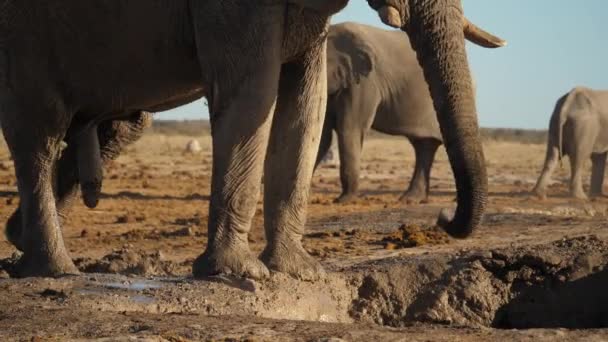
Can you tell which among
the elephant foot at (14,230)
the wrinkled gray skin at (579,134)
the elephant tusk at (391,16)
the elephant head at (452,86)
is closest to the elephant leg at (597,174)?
the wrinkled gray skin at (579,134)

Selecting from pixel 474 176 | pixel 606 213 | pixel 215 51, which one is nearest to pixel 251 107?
pixel 215 51

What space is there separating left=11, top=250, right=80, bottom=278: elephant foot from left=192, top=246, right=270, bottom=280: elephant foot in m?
0.94

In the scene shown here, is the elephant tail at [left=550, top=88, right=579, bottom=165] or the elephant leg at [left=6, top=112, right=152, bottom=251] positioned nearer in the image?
the elephant leg at [left=6, top=112, right=152, bottom=251]

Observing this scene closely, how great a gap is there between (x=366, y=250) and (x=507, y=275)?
2.11 m

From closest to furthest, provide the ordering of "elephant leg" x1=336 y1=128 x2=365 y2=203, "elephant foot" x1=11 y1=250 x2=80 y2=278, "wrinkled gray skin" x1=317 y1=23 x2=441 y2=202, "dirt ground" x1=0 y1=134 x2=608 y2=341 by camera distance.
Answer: "dirt ground" x1=0 y1=134 x2=608 y2=341 < "elephant foot" x1=11 y1=250 x2=80 y2=278 < "elephant leg" x1=336 y1=128 x2=365 y2=203 < "wrinkled gray skin" x1=317 y1=23 x2=441 y2=202

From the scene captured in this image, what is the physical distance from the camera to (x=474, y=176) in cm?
655

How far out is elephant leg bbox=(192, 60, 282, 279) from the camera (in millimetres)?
7203

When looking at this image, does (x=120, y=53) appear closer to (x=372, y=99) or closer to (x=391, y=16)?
(x=391, y=16)

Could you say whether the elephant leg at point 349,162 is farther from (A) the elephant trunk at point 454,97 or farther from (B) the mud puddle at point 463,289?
(A) the elephant trunk at point 454,97

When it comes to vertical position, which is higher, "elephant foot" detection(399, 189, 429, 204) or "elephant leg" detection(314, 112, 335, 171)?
"elephant leg" detection(314, 112, 335, 171)

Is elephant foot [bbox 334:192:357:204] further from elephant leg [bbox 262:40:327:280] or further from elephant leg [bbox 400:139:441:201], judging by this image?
elephant leg [bbox 262:40:327:280]

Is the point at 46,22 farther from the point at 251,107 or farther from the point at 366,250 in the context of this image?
the point at 366,250

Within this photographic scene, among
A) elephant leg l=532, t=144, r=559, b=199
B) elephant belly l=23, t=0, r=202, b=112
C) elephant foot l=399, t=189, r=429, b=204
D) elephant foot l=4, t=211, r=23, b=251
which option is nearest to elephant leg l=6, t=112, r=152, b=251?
elephant foot l=4, t=211, r=23, b=251

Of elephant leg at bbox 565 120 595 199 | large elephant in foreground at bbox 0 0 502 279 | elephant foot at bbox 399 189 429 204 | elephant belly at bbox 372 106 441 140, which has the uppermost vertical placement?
large elephant in foreground at bbox 0 0 502 279
